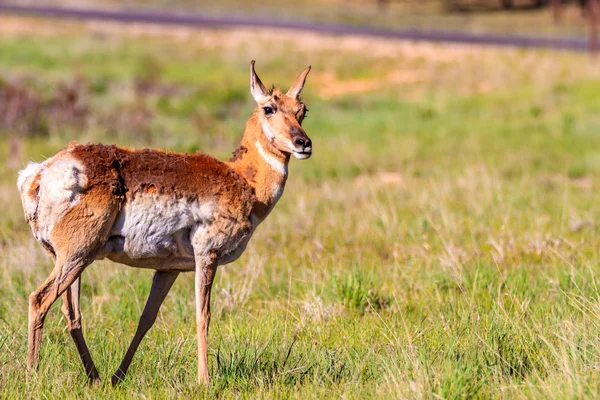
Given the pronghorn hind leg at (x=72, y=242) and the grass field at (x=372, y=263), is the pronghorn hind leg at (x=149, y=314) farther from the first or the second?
the pronghorn hind leg at (x=72, y=242)

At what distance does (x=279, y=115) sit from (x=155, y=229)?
1.13 meters

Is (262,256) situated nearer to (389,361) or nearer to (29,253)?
(29,253)

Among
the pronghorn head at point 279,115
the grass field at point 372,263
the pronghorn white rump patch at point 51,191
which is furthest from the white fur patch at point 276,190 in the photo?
the pronghorn white rump patch at point 51,191

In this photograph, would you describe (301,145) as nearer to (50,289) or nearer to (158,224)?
(158,224)

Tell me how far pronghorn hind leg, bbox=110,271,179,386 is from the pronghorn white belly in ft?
0.99

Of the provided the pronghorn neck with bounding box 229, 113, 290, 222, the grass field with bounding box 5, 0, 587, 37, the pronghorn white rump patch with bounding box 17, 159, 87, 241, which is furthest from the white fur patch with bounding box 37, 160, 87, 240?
the grass field with bounding box 5, 0, 587, 37

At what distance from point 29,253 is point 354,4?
7597cm

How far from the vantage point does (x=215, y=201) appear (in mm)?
5719

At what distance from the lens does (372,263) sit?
830 cm

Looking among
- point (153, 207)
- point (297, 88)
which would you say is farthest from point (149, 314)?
point (297, 88)

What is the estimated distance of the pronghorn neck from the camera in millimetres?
5988

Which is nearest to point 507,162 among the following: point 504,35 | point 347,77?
point 347,77

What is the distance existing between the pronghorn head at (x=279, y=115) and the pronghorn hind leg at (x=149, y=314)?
3.65 ft

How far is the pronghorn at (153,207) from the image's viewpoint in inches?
210
